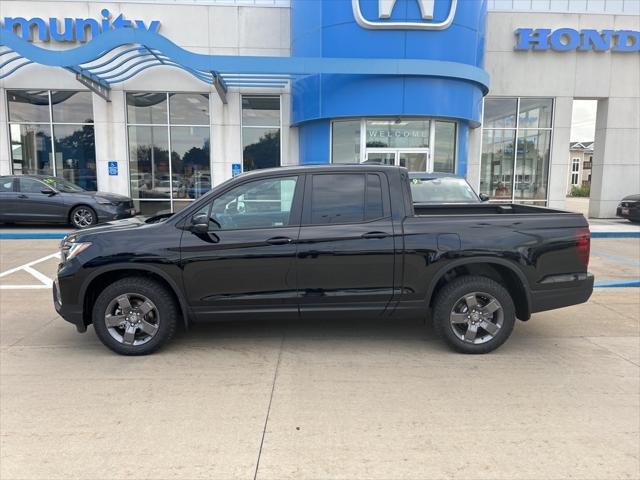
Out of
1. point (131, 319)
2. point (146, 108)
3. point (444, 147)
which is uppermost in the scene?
point (146, 108)

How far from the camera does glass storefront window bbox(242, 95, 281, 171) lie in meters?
16.5

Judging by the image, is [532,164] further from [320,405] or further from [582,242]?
[320,405]

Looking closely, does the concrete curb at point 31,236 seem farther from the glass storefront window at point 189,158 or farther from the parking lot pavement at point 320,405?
Result: the parking lot pavement at point 320,405

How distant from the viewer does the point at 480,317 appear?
4660 millimetres

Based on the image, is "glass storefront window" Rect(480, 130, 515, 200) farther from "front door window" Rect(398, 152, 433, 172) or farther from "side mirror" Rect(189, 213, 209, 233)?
"side mirror" Rect(189, 213, 209, 233)

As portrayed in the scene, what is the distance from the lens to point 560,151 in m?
17.5

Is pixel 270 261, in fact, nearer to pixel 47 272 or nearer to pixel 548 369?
pixel 548 369

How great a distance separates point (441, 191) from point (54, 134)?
13950mm

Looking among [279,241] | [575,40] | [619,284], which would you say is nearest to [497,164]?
[575,40]

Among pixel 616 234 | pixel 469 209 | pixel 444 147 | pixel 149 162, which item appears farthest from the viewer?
pixel 149 162

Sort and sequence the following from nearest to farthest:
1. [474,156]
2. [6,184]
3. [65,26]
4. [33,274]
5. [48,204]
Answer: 1. [33,274]
2. [48,204]
3. [6,184]
4. [65,26]
5. [474,156]

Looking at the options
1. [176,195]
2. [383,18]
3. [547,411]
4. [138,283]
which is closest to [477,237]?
[547,411]

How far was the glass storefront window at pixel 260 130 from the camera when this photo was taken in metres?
16.5

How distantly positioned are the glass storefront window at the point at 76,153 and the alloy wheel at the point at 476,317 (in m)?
15.3
